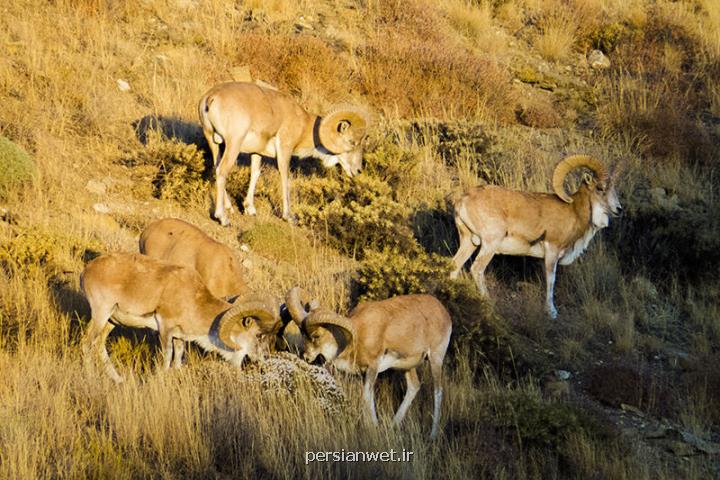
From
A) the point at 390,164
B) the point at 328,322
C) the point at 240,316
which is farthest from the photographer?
the point at 390,164

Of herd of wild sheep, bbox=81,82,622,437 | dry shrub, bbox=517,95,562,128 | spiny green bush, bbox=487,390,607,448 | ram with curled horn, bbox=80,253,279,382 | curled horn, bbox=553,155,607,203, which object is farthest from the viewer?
dry shrub, bbox=517,95,562,128

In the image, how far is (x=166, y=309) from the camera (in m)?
9.89

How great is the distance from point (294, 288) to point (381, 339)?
Answer: 0.98 m

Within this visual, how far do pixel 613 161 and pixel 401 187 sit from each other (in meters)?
4.73

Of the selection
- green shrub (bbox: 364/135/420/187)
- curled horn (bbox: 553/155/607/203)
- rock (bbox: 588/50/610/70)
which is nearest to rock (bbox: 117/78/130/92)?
green shrub (bbox: 364/135/420/187)

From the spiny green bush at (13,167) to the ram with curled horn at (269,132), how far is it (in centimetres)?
264

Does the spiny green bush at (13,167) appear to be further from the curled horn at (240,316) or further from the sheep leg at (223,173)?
the curled horn at (240,316)

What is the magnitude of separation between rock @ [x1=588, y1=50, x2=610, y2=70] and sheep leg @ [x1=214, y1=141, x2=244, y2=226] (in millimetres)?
12787

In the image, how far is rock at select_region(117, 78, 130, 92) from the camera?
18703 mm

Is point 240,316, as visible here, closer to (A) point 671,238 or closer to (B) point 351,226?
(B) point 351,226

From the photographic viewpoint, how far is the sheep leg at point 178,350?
10.2 meters

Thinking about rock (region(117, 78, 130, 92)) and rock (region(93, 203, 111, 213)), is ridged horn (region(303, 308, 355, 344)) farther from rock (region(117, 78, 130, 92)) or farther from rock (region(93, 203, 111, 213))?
rock (region(117, 78, 130, 92))

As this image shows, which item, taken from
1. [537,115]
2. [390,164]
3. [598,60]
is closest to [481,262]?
[390,164]

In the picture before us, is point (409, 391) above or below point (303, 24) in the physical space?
below
